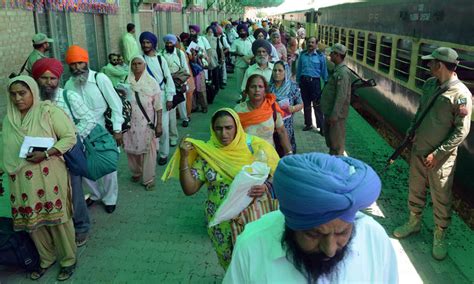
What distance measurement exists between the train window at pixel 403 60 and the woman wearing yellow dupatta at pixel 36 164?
4.99 meters

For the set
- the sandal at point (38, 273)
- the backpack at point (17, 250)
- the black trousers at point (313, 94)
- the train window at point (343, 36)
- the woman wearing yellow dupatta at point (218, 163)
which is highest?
the train window at point (343, 36)

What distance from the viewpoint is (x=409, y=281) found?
11.2 feet

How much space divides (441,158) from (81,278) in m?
3.09

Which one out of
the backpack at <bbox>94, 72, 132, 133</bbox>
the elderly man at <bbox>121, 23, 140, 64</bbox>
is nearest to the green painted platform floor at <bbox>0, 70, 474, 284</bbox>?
the backpack at <bbox>94, 72, 132, 133</bbox>

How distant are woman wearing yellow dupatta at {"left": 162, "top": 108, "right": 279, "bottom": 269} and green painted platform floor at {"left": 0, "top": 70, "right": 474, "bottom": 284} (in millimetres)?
845

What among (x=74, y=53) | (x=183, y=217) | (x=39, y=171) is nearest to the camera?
(x=39, y=171)

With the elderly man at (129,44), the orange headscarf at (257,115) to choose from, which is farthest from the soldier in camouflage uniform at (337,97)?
the elderly man at (129,44)

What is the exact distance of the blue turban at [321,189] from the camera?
1198mm

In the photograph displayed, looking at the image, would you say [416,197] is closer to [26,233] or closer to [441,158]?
[441,158]

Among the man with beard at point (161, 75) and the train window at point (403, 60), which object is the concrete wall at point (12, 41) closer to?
the man with beard at point (161, 75)

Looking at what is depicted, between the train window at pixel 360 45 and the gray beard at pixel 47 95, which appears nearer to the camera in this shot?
the gray beard at pixel 47 95

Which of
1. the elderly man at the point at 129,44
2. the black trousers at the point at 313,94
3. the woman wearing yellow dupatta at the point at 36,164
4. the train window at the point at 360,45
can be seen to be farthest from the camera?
the elderly man at the point at 129,44

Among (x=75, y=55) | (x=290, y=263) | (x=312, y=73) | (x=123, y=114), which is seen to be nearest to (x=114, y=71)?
(x=123, y=114)

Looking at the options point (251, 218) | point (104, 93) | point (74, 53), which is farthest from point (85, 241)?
point (251, 218)
